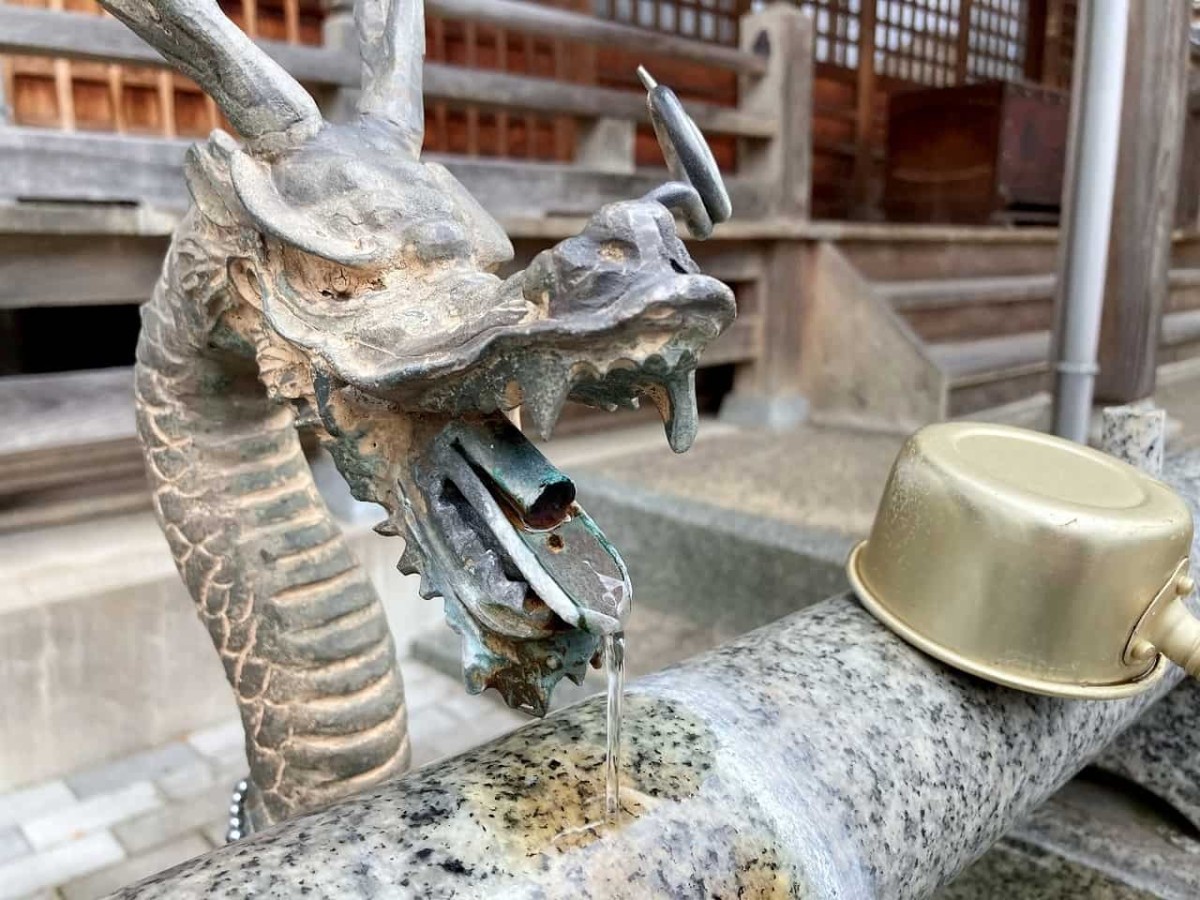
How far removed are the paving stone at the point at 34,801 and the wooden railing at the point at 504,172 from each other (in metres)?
0.72

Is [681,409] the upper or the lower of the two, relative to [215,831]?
upper

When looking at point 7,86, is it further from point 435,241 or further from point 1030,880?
point 1030,880

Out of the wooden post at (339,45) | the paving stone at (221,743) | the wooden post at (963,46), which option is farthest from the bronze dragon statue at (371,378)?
the wooden post at (963,46)

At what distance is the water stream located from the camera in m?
0.71

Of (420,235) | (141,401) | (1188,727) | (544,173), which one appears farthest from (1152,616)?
(544,173)

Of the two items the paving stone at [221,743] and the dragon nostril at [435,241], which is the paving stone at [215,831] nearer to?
the paving stone at [221,743]

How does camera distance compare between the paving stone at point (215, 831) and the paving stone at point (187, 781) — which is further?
the paving stone at point (187, 781)

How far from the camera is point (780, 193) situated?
405 cm

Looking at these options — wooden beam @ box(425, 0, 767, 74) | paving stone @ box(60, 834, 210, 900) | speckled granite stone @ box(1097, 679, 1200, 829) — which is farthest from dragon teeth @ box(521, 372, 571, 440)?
wooden beam @ box(425, 0, 767, 74)

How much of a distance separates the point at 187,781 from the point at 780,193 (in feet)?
10.2

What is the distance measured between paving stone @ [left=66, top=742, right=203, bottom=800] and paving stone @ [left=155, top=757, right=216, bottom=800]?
18 millimetres

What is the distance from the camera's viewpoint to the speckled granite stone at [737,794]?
0.65 meters

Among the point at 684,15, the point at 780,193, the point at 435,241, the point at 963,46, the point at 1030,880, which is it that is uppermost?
the point at 963,46

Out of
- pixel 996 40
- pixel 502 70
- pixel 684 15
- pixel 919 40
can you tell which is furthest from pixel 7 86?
pixel 996 40
